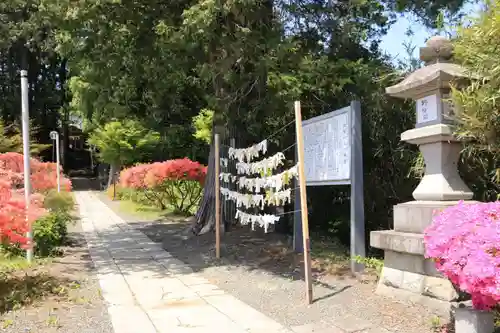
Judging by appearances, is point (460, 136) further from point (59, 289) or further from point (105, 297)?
point (59, 289)

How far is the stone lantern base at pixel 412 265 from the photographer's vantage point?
16.3 ft

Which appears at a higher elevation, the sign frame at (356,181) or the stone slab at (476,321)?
the sign frame at (356,181)

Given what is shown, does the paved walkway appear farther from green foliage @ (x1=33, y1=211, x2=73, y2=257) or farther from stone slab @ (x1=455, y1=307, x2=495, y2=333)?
stone slab @ (x1=455, y1=307, x2=495, y2=333)

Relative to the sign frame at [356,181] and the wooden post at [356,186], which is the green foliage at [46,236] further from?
the wooden post at [356,186]

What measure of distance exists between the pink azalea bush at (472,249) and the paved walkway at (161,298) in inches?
54.4

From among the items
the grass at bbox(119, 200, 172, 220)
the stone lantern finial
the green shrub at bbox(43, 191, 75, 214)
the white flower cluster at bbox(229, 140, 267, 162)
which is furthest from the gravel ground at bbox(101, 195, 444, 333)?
the grass at bbox(119, 200, 172, 220)

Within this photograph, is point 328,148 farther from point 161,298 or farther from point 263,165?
point 161,298

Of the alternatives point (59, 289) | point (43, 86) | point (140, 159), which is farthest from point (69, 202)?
point (43, 86)

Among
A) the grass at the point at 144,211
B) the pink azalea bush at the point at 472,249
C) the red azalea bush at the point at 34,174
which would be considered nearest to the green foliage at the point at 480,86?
the pink azalea bush at the point at 472,249

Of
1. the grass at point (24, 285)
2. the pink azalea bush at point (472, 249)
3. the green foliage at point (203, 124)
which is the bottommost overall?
the grass at point (24, 285)

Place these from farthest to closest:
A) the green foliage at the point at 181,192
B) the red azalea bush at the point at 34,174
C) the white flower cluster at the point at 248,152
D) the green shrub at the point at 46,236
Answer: the green foliage at the point at 181,192 < the red azalea bush at the point at 34,174 < the green shrub at the point at 46,236 < the white flower cluster at the point at 248,152

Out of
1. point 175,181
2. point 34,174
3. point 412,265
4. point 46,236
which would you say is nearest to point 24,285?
point 46,236

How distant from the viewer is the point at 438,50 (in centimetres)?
561

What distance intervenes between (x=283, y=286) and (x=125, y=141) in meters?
18.8
